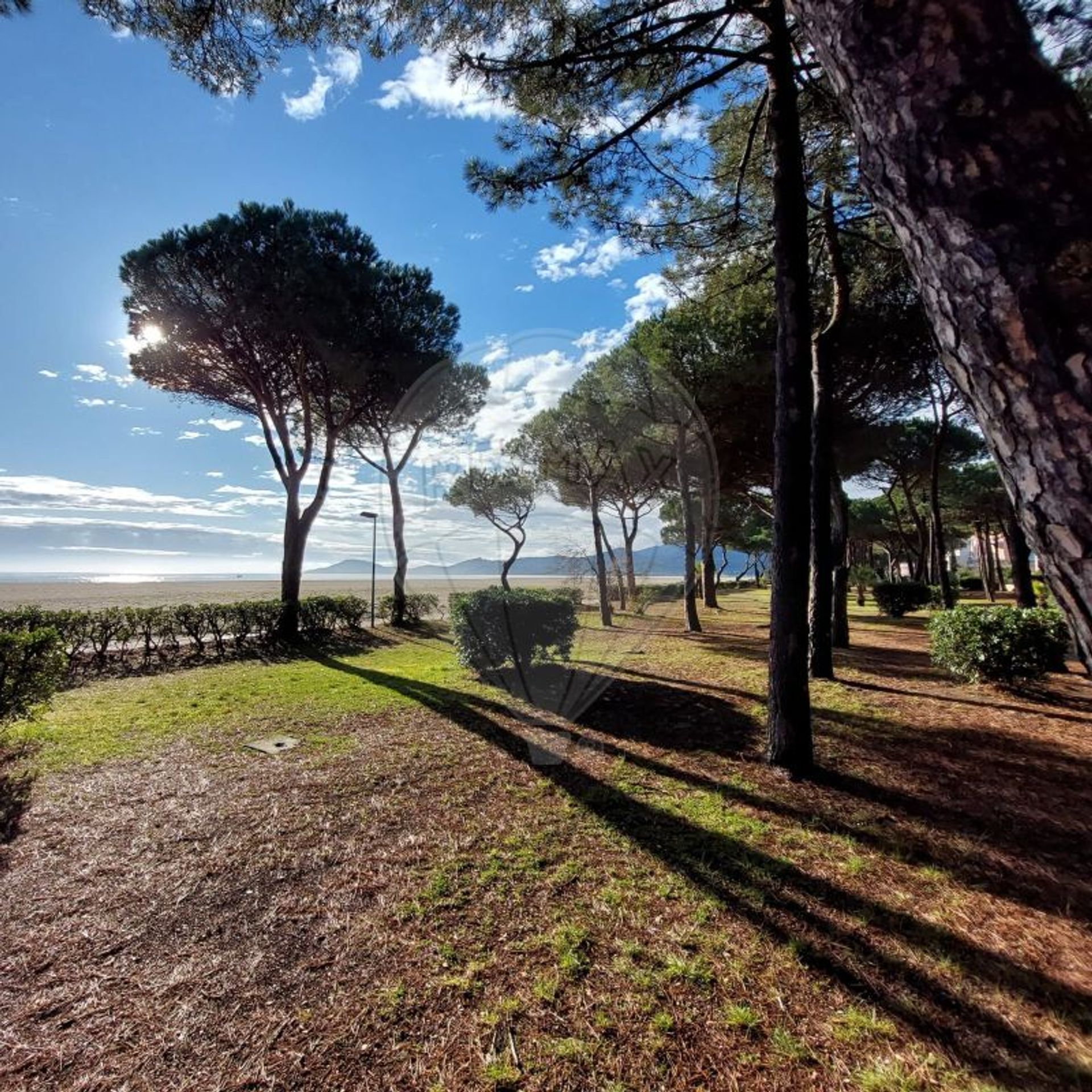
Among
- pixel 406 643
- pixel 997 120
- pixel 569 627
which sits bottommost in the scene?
pixel 406 643

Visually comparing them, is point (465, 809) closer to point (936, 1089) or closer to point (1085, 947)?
point (936, 1089)

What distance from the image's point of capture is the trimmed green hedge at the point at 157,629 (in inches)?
338

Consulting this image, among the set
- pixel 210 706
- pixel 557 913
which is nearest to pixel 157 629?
pixel 210 706

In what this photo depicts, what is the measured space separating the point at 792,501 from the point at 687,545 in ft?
28.2

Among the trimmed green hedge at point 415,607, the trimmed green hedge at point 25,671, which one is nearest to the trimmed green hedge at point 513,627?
the trimmed green hedge at point 25,671

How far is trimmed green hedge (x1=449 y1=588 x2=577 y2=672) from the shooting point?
24.2 ft

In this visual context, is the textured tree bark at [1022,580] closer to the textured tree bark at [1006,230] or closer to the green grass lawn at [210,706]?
the green grass lawn at [210,706]

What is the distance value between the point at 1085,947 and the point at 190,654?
12.2 m

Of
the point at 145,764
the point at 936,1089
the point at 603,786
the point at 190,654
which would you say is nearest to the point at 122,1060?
the point at 936,1089

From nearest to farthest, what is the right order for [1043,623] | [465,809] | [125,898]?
[125,898] → [465,809] → [1043,623]

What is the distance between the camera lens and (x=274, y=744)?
16.0ft

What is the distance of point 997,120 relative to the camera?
2.92ft

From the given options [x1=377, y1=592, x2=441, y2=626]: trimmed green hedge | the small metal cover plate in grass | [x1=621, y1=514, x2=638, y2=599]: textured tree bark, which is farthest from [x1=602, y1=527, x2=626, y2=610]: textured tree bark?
the small metal cover plate in grass

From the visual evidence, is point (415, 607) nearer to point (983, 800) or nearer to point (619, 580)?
point (619, 580)
